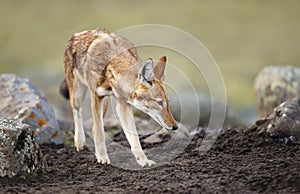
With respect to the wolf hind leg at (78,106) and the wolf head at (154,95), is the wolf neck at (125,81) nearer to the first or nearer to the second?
the wolf head at (154,95)

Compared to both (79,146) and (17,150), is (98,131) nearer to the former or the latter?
(79,146)

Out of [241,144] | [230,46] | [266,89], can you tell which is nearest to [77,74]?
[241,144]

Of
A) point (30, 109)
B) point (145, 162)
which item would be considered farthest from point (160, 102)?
point (30, 109)

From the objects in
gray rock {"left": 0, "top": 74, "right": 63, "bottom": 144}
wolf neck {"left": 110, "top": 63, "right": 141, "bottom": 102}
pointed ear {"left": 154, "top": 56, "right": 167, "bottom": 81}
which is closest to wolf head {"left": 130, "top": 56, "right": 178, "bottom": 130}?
pointed ear {"left": 154, "top": 56, "right": 167, "bottom": 81}

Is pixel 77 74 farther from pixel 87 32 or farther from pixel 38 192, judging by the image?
pixel 38 192

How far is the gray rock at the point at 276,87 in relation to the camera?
687 inches

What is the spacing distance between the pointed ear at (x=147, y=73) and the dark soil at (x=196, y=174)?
121cm

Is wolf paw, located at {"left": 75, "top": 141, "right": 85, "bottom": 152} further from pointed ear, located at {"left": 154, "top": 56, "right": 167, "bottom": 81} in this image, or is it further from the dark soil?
pointed ear, located at {"left": 154, "top": 56, "right": 167, "bottom": 81}

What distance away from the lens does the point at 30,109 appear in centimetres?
1373

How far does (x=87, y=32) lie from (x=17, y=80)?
7.25 feet

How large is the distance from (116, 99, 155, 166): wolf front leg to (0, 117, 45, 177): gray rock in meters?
1.54

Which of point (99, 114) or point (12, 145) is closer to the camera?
point (12, 145)

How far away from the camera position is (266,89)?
17.7 metres

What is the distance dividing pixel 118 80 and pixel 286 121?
8.71 ft
